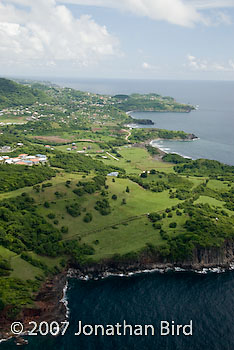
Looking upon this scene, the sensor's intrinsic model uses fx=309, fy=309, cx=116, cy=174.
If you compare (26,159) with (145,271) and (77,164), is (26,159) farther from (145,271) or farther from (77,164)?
(145,271)

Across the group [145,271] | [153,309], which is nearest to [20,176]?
[145,271]

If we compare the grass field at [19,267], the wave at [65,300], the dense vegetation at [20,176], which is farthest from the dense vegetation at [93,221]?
the wave at [65,300]

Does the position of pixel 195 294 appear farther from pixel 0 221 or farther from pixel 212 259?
pixel 0 221

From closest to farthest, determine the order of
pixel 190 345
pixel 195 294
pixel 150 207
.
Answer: pixel 190 345 < pixel 195 294 < pixel 150 207

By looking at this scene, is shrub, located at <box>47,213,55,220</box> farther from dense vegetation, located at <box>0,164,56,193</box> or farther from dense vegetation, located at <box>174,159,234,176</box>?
dense vegetation, located at <box>174,159,234,176</box>

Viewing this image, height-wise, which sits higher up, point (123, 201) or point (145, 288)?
point (123, 201)

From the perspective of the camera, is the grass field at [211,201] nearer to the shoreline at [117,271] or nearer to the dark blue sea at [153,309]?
the shoreline at [117,271]

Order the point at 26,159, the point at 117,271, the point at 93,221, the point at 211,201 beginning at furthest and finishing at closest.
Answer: the point at 26,159 → the point at 211,201 → the point at 93,221 → the point at 117,271

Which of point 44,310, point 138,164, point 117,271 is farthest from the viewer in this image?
point 138,164

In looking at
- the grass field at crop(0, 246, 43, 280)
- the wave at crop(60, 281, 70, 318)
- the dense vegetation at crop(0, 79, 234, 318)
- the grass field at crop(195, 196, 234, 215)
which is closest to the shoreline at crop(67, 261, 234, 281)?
the dense vegetation at crop(0, 79, 234, 318)

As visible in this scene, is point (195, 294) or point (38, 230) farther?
point (38, 230)

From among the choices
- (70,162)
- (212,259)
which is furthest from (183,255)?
(70,162)
